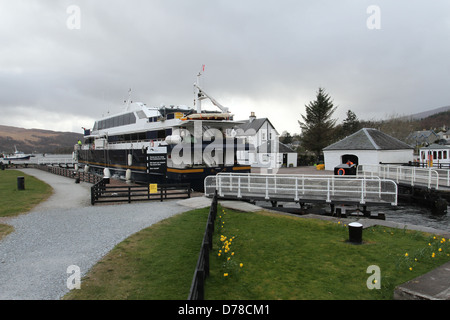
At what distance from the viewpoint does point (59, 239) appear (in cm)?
1032

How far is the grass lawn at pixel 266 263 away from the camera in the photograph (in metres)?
6.38

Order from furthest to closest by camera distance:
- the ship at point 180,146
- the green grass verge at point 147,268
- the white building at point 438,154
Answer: the white building at point 438,154 < the ship at point 180,146 < the green grass verge at point 147,268

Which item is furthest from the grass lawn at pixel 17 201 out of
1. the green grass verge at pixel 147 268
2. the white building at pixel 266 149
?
the white building at pixel 266 149

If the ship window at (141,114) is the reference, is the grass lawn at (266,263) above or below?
below

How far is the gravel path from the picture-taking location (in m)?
6.92

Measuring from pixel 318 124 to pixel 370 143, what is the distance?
2292cm

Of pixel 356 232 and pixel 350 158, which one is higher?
pixel 350 158

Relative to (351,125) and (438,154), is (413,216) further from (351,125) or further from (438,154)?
(351,125)

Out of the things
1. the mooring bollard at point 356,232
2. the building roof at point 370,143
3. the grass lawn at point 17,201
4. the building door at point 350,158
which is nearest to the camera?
the mooring bollard at point 356,232

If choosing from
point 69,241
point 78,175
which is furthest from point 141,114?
point 69,241

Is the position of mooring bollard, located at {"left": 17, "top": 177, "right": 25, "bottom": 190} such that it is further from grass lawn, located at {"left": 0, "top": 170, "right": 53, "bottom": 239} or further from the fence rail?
the fence rail

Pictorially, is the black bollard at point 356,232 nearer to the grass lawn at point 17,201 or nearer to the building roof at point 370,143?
the grass lawn at point 17,201
